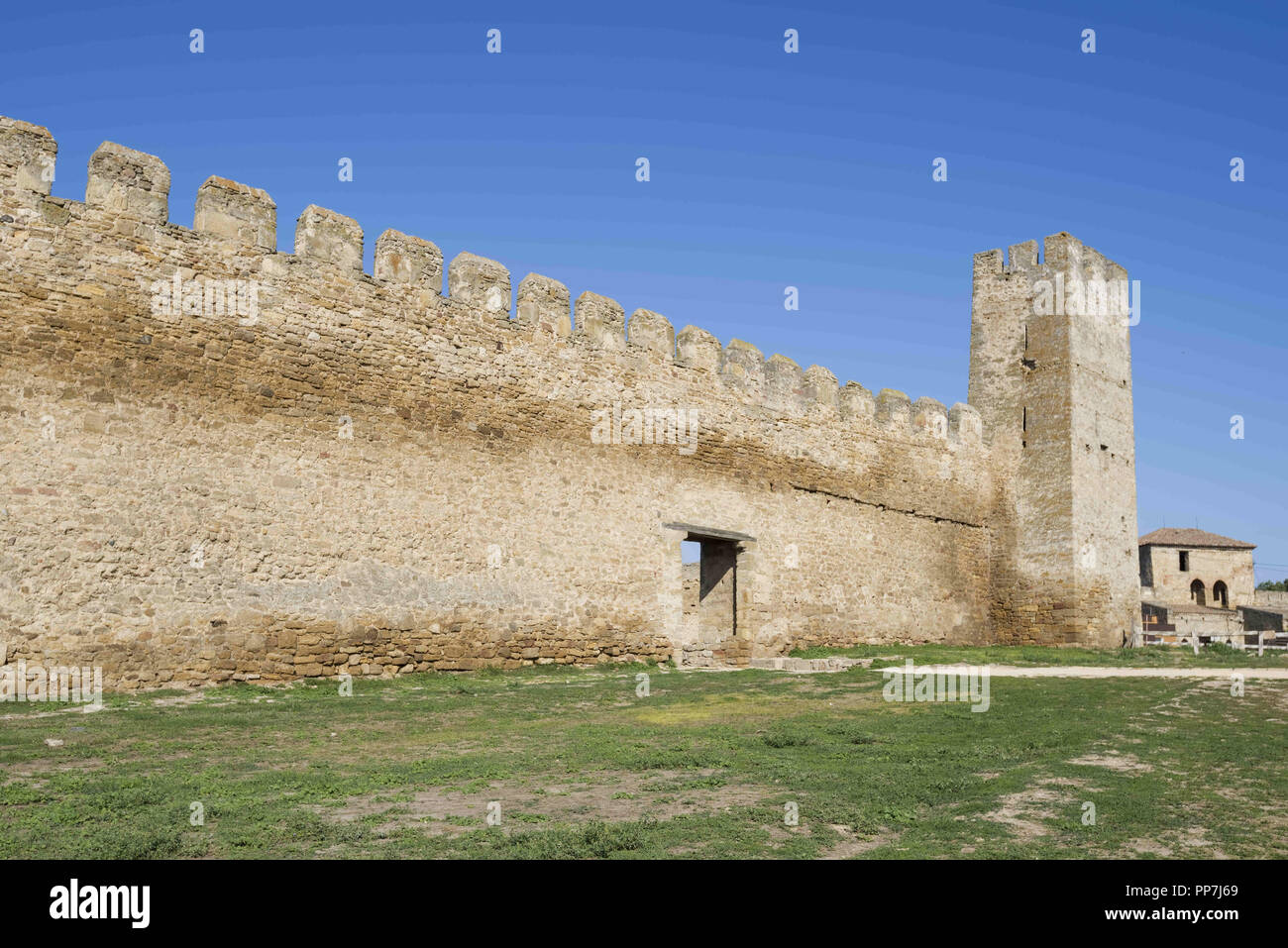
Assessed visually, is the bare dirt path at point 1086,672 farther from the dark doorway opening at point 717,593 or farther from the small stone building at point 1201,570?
the small stone building at point 1201,570

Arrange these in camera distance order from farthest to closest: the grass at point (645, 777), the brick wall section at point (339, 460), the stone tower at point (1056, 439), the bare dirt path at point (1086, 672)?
the stone tower at point (1056, 439) < the bare dirt path at point (1086, 672) < the brick wall section at point (339, 460) < the grass at point (645, 777)

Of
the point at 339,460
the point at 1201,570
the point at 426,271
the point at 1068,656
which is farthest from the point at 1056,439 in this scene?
the point at 1201,570

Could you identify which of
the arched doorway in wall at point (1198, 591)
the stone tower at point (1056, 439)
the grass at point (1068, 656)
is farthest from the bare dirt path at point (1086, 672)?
the arched doorway in wall at point (1198, 591)

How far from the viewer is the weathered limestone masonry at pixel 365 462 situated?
10.1m

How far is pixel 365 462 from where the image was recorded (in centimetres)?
1240

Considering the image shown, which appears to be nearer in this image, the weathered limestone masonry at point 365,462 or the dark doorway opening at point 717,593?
the weathered limestone masonry at point 365,462

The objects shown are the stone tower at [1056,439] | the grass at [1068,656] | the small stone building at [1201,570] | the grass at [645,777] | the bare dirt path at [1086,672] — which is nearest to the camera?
the grass at [645,777]

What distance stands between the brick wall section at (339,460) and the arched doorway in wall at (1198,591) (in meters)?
34.8

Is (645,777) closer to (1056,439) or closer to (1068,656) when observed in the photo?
(1068,656)

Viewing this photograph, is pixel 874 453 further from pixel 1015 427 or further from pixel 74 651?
pixel 74 651

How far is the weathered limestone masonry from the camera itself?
10.1 metres

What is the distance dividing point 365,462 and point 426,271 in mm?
2834
